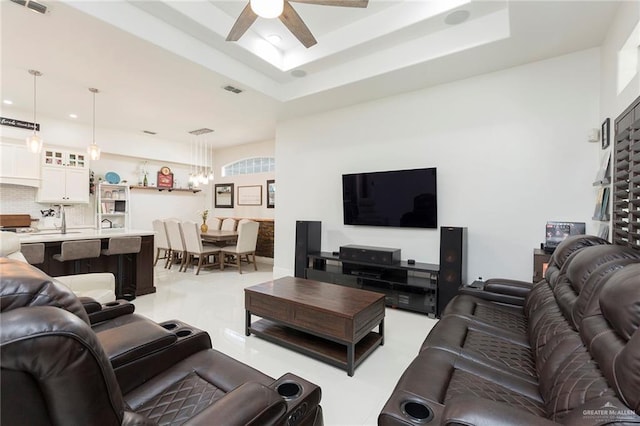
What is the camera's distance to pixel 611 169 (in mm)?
2566

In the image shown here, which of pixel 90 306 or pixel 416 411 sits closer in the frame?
pixel 416 411

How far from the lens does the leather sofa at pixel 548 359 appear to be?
865mm

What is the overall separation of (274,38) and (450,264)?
3594mm

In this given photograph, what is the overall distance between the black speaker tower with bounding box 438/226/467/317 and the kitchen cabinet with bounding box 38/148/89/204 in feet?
22.8

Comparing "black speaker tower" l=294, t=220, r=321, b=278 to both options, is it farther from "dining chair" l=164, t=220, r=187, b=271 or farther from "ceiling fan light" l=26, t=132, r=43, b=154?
"ceiling fan light" l=26, t=132, r=43, b=154

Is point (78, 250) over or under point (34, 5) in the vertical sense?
under

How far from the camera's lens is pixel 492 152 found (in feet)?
12.0

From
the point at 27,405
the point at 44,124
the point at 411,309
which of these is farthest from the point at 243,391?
the point at 44,124

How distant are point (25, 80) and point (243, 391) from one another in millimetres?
5586

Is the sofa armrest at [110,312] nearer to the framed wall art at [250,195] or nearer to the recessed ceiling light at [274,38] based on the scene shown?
the recessed ceiling light at [274,38]

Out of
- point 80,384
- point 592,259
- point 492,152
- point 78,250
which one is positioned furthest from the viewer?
point 492,152

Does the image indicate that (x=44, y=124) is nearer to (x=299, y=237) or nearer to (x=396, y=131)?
(x=299, y=237)

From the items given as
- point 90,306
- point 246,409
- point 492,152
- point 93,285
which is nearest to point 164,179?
point 93,285

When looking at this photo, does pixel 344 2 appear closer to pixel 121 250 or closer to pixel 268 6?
pixel 268 6
